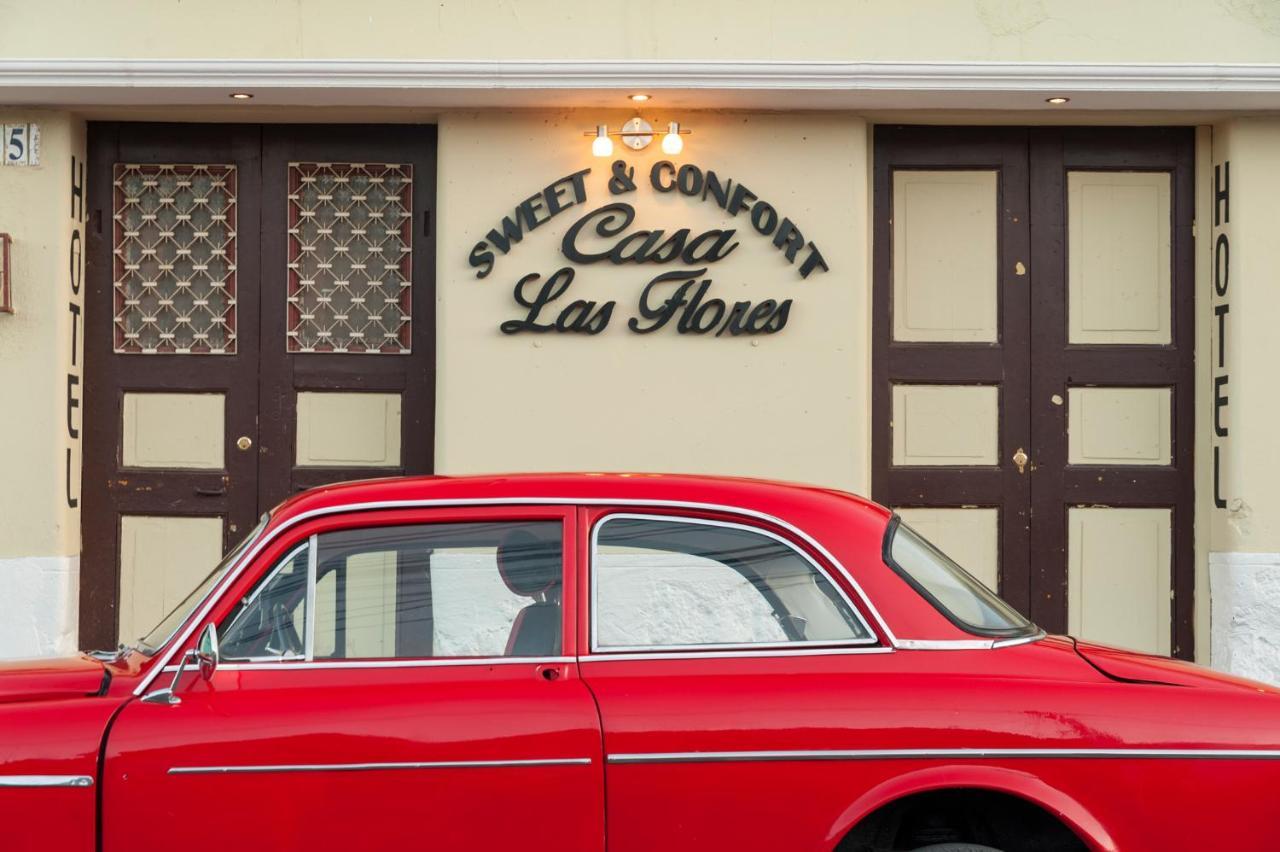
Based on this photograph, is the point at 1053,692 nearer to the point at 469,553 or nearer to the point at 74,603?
the point at 469,553

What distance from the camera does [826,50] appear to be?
310 inches

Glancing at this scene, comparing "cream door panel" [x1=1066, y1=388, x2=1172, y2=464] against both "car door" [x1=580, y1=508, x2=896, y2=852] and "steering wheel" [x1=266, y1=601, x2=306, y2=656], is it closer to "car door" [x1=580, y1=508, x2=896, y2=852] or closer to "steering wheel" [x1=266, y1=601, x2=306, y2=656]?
"car door" [x1=580, y1=508, x2=896, y2=852]

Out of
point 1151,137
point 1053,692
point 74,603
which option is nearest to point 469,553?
point 1053,692

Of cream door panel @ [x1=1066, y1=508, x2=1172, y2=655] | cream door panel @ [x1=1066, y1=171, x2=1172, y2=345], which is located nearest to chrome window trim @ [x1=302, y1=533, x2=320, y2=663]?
cream door panel @ [x1=1066, y1=508, x2=1172, y2=655]

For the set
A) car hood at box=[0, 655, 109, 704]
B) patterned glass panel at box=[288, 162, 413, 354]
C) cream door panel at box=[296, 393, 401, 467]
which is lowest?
car hood at box=[0, 655, 109, 704]

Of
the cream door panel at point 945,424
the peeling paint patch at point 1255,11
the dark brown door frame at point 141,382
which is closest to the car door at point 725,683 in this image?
the cream door panel at point 945,424

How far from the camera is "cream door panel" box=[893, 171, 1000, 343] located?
8.42m

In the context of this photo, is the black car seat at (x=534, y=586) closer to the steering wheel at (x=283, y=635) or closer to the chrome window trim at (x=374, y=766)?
the chrome window trim at (x=374, y=766)

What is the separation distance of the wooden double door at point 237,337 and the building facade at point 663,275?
0.02m

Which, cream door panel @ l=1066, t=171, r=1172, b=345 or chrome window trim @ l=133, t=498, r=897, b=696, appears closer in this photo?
chrome window trim @ l=133, t=498, r=897, b=696

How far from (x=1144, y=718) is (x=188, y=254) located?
6.41 metres

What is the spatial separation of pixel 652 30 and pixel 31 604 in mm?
4639

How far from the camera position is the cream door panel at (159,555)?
27.3 feet

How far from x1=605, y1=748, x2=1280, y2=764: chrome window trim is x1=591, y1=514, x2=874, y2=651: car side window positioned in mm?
332
